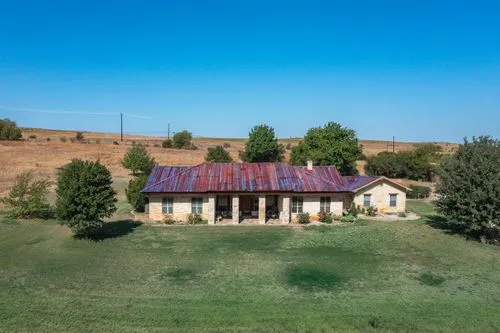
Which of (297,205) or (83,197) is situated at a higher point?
(83,197)

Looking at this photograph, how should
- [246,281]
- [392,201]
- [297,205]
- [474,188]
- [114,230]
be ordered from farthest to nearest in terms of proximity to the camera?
[392,201] → [297,205] → [114,230] → [474,188] → [246,281]

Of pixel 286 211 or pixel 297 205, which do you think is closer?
pixel 286 211

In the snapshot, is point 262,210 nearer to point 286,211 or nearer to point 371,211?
point 286,211

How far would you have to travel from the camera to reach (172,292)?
15969 mm

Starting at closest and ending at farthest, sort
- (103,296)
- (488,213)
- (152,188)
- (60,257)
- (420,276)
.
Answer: (103,296) < (420,276) < (60,257) < (488,213) < (152,188)

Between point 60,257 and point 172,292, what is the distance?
773 cm

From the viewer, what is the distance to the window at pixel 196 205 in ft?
96.3

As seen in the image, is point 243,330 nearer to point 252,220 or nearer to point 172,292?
point 172,292

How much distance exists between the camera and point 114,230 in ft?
86.3

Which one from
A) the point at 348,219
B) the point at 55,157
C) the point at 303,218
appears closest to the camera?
the point at 303,218

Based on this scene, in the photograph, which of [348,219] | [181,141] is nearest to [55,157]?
[181,141]

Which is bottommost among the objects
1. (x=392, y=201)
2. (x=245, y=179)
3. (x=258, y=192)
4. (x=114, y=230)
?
(x=114, y=230)

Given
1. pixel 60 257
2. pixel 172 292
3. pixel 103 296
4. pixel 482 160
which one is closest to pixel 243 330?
pixel 172 292

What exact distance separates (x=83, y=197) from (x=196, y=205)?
8.50m
